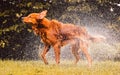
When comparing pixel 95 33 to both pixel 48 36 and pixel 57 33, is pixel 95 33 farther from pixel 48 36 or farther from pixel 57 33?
pixel 48 36

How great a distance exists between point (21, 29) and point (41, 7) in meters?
1.28

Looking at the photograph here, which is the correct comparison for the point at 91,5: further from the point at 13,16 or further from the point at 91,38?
the point at 91,38

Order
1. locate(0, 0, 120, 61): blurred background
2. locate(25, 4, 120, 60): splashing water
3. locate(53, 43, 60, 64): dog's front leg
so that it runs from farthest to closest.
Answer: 1. locate(25, 4, 120, 60): splashing water
2. locate(0, 0, 120, 61): blurred background
3. locate(53, 43, 60, 64): dog's front leg

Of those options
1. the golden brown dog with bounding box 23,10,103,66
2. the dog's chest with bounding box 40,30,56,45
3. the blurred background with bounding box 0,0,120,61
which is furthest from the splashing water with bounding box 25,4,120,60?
the dog's chest with bounding box 40,30,56,45

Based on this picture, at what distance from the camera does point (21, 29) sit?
19125 mm

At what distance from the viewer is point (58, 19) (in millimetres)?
19891

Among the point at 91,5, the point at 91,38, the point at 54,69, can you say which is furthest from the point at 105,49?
the point at 54,69

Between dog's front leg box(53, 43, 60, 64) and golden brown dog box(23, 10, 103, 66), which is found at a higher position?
golden brown dog box(23, 10, 103, 66)

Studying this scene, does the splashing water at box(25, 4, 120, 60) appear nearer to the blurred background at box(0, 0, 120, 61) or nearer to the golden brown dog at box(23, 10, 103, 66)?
the blurred background at box(0, 0, 120, 61)

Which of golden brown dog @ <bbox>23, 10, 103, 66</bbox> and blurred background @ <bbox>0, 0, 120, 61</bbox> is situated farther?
blurred background @ <bbox>0, 0, 120, 61</bbox>

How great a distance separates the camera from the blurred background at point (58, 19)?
19.2 m

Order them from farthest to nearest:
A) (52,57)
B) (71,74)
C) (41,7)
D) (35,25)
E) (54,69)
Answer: (52,57)
(41,7)
(35,25)
(54,69)
(71,74)

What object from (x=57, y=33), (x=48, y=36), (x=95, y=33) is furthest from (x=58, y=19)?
(x=48, y=36)

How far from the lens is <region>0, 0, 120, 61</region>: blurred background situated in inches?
755
